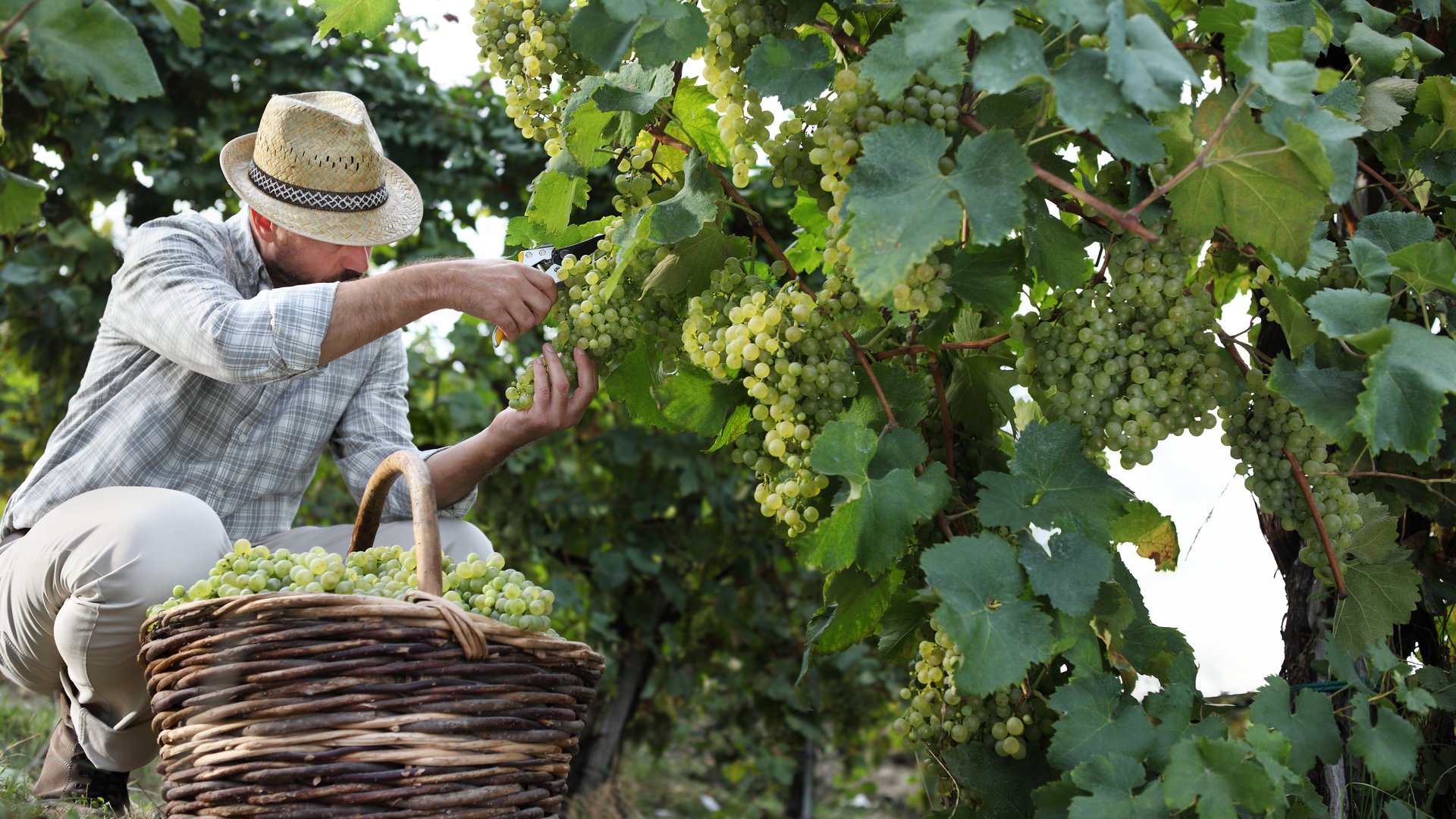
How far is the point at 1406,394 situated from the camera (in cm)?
116

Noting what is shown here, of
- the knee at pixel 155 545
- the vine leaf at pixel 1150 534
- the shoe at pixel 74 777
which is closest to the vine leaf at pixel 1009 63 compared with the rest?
the vine leaf at pixel 1150 534

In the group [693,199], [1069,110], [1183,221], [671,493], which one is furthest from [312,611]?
[671,493]

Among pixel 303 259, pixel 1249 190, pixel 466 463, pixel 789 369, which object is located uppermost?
pixel 1249 190

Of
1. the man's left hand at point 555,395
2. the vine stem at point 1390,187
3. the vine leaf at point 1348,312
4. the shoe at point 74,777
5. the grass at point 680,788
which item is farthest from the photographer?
the grass at point 680,788

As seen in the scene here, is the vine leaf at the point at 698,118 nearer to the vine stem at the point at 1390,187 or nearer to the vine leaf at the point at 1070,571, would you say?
the vine leaf at the point at 1070,571

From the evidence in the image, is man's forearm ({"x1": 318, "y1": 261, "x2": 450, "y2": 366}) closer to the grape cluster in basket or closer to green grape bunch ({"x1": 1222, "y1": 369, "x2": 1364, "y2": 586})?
the grape cluster in basket

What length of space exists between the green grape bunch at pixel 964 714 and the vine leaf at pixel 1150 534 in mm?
252

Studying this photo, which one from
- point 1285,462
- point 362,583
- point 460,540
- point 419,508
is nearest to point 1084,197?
point 1285,462

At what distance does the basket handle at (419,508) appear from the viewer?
1295 mm

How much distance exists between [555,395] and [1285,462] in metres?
0.96

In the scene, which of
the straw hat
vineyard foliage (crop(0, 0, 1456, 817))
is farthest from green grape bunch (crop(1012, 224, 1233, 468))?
the straw hat

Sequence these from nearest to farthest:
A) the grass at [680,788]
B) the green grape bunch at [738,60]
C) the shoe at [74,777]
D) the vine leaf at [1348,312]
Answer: the vine leaf at [1348,312] → the green grape bunch at [738,60] → the shoe at [74,777] → the grass at [680,788]

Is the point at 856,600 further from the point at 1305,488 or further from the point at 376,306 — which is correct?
the point at 376,306

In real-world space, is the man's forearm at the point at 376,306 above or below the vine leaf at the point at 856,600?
above
